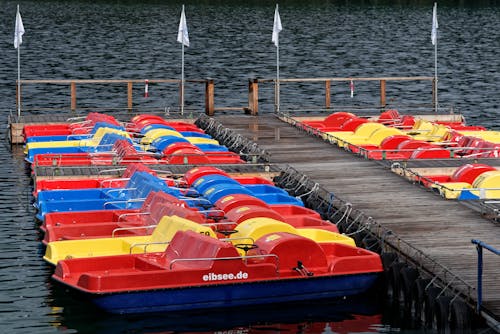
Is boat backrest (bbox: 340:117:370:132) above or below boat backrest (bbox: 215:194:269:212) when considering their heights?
above

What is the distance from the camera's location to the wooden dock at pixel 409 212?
27.0 metres

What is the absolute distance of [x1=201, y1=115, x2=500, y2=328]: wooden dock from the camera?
27.0 meters

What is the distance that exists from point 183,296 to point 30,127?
22.6 meters

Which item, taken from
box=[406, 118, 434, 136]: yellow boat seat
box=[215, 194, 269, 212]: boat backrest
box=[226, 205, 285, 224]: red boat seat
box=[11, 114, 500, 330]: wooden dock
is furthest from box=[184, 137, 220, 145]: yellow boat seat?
box=[226, 205, 285, 224]: red boat seat

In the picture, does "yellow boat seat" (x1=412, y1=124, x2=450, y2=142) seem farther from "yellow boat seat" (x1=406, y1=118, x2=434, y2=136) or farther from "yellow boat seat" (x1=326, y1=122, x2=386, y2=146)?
"yellow boat seat" (x1=326, y1=122, x2=386, y2=146)

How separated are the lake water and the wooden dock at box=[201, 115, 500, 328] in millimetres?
1658

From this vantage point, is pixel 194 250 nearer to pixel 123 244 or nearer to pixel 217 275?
pixel 217 275

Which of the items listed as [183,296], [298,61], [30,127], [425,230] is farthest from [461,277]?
[298,61]

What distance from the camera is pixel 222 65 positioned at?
9181cm

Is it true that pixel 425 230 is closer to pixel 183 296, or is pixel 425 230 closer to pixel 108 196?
pixel 183 296

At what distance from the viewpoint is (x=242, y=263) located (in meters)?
27.5

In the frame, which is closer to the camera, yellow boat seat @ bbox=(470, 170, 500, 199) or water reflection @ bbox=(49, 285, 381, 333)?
water reflection @ bbox=(49, 285, 381, 333)

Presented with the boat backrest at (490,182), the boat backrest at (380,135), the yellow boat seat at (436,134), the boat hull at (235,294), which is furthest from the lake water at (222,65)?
the yellow boat seat at (436,134)

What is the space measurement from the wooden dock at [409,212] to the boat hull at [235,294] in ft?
4.93
